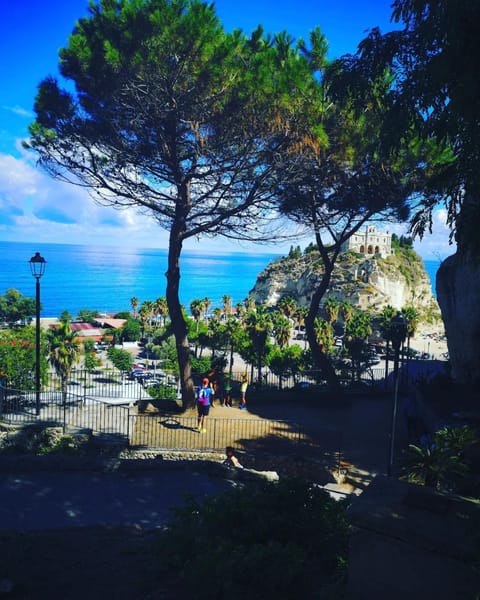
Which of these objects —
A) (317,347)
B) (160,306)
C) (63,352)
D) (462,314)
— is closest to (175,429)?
(317,347)

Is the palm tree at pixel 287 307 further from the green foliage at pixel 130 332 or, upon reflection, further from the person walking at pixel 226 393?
the person walking at pixel 226 393

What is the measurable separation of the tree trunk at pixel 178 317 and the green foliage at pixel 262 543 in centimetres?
902

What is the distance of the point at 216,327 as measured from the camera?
32.5m

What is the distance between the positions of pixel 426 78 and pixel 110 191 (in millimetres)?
10280

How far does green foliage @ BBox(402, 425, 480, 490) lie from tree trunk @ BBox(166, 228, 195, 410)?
7.74 m

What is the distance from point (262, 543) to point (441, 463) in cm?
365

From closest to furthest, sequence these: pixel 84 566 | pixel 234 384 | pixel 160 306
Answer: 1. pixel 84 566
2. pixel 234 384
3. pixel 160 306

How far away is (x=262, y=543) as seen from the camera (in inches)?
157

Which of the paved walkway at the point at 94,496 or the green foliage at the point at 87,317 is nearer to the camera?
the paved walkway at the point at 94,496

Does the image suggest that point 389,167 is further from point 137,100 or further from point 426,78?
point 426,78

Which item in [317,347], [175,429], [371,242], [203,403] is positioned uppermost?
[371,242]

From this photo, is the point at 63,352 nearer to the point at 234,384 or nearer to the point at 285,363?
the point at 234,384

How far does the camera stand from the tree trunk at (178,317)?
44.8 feet

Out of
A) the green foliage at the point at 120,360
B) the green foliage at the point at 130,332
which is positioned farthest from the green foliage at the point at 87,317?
the green foliage at the point at 120,360
